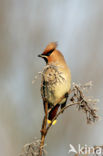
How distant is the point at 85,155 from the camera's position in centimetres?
127

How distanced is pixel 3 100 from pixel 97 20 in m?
1.71

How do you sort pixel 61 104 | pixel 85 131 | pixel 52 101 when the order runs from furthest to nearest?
pixel 85 131, pixel 61 104, pixel 52 101

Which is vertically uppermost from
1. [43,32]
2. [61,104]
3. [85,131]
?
[43,32]

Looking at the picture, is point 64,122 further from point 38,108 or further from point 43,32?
point 43,32

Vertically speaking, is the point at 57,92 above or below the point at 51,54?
below

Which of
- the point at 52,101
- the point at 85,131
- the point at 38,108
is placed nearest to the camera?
the point at 52,101

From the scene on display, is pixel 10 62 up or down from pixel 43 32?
down

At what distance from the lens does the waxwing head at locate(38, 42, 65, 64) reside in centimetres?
261

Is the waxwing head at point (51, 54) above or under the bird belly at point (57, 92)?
above

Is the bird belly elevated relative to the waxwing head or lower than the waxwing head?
lower

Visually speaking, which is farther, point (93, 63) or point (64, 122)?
point (93, 63)

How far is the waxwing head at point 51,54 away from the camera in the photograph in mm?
2612

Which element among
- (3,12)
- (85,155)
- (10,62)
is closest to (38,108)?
(10,62)

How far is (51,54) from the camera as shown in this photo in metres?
2.70
